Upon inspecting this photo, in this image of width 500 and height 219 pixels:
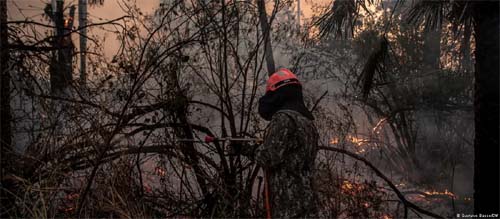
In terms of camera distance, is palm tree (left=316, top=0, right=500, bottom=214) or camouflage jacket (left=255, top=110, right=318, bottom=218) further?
palm tree (left=316, top=0, right=500, bottom=214)

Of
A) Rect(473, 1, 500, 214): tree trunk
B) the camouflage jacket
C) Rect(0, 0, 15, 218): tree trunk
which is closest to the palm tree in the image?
Rect(473, 1, 500, 214): tree trunk

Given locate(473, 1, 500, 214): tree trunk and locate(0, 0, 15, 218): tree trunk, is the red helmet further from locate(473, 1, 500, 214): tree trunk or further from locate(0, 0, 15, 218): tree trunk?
locate(0, 0, 15, 218): tree trunk

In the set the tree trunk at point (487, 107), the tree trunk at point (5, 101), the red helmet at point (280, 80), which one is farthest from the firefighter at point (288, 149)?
the tree trunk at point (5, 101)

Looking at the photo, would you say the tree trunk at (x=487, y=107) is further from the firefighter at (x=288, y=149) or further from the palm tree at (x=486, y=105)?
the firefighter at (x=288, y=149)

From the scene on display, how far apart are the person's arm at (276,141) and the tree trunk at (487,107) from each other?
248 cm

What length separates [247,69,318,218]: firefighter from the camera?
12.2 ft

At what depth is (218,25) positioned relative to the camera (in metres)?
5.24

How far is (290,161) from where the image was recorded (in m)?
3.79

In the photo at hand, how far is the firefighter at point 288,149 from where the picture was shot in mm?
3730

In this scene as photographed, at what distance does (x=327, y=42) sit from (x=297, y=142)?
7475mm

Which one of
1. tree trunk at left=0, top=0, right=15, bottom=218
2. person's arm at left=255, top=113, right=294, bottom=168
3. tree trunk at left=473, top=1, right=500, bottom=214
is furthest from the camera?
tree trunk at left=0, top=0, right=15, bottom=218

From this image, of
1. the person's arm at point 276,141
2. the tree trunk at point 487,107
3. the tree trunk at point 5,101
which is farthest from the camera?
the tree trunk at point 5,101

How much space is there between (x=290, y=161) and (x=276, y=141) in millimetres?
212

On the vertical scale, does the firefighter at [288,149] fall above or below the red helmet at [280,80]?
below
